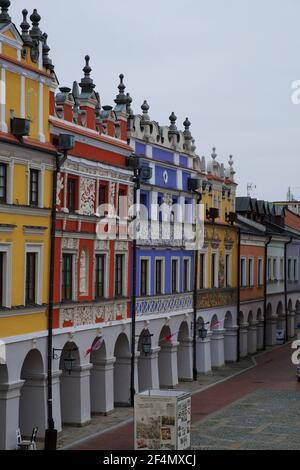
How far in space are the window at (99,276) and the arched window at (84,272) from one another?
1.18 m

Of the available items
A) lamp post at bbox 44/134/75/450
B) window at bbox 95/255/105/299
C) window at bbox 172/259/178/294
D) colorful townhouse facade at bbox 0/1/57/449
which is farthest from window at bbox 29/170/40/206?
window at bbox 172/259/178/294

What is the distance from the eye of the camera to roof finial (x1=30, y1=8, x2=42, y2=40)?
3409 centimetres

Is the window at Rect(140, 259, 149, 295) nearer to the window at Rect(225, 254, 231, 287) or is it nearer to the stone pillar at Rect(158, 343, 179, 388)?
the stone pillar at Rect(158, 343, 179, 388)

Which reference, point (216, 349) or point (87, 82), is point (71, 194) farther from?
point (216, 349)

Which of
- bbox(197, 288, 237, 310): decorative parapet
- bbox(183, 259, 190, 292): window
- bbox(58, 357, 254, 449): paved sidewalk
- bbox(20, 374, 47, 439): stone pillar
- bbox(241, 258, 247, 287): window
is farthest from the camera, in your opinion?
bbox(241, 258, 247, 287): window

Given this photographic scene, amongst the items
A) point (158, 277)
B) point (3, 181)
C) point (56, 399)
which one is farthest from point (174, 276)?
point (3, 181)

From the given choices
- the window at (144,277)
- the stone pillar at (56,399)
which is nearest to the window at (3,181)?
the stone pillar at (56,399)

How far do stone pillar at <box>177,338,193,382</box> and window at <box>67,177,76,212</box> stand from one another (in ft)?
53.2

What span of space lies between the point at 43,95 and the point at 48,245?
5380 millimetres

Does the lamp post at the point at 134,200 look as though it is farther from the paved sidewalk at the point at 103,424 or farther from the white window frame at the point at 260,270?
the white window frame at the point at 260,270

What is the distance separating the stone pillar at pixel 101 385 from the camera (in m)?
39.8

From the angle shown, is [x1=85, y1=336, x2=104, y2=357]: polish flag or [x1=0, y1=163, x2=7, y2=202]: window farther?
[x1=85, y1=336, x2=104, y2=357]: polish flag

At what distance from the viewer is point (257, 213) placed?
2911 inches

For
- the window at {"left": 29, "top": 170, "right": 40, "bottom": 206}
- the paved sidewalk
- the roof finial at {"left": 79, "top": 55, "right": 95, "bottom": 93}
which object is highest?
the roof finial at {"left": 79, "top": 55, "right": 95, "bottom": 93}
